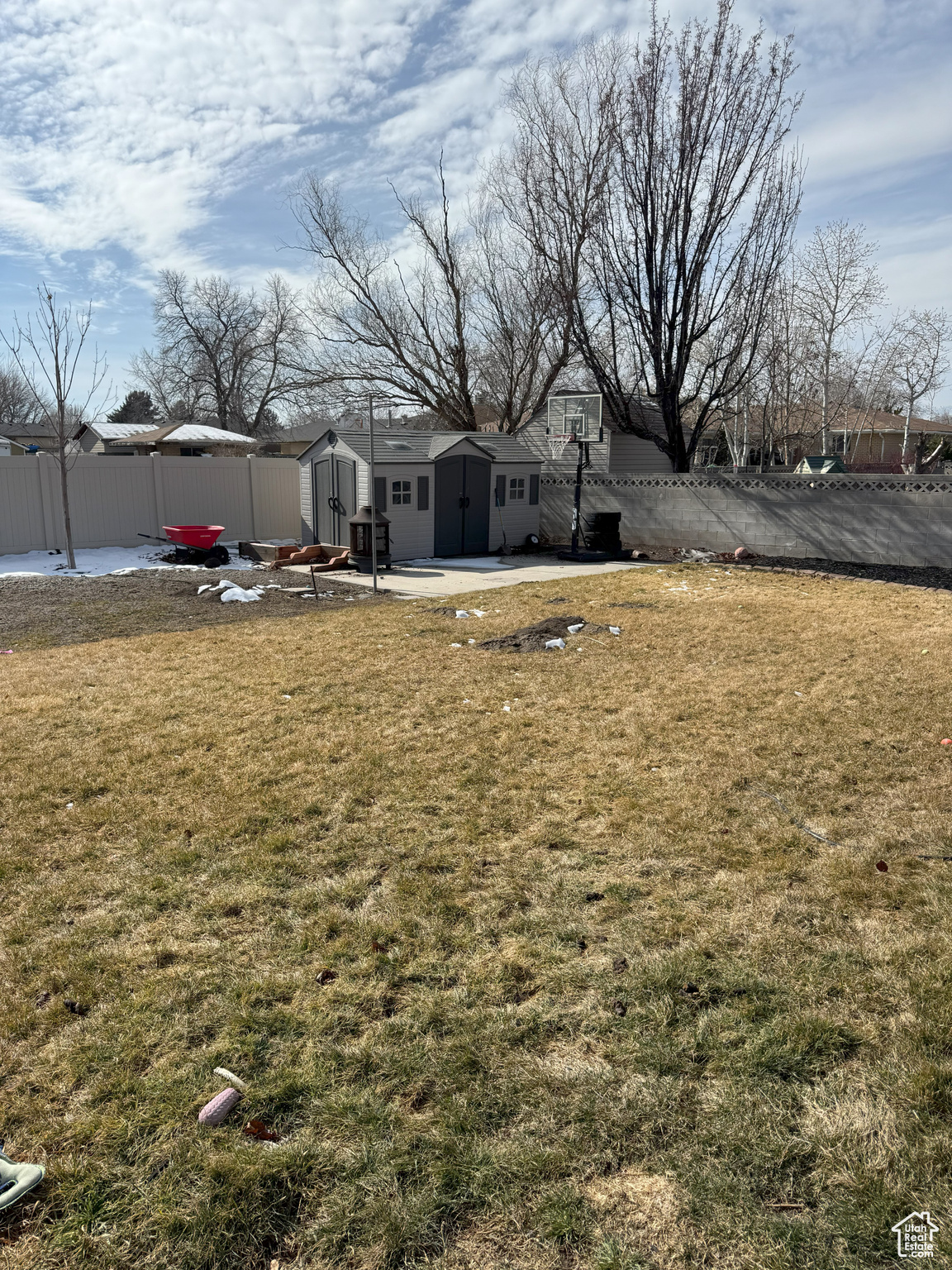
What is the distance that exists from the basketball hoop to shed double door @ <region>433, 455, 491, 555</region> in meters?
1.75

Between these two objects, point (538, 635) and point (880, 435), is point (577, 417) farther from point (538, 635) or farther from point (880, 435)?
point (880, 435)

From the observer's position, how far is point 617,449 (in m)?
20.6

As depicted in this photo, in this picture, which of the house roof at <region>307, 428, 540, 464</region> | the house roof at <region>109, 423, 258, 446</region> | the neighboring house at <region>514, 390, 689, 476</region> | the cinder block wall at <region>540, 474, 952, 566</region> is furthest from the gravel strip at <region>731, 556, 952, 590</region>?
the house roof at <region>109, 423, 258, 446</region>

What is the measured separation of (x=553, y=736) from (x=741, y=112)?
54.8ft

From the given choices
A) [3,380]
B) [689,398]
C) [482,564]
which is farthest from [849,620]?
[3,380]

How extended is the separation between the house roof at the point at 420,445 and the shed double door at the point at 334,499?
1.47ft

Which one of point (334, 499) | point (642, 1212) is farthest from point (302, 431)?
point (642, 1212)

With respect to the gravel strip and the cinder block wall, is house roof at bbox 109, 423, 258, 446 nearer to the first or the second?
the cinder block wall

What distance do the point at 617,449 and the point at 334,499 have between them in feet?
31.0

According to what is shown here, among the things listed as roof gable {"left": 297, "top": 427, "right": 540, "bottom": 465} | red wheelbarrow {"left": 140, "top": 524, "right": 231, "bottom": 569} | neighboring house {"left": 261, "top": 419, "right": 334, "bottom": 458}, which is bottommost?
red wheelbarrow {"left": 140, "top": 524, "right": 231, "bottom": 569}

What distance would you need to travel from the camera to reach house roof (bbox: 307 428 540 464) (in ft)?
45.9

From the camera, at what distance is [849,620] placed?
8.88 m

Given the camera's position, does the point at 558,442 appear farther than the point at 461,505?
Yes

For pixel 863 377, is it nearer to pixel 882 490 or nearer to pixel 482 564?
pixel 882 490
